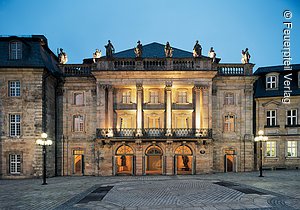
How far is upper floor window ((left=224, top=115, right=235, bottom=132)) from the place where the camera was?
35.1m

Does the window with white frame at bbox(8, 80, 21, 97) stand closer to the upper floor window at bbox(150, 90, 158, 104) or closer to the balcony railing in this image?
the balcony railing

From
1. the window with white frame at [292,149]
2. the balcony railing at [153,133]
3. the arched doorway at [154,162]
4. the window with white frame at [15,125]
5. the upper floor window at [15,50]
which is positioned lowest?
the arched doorway at [154,162]

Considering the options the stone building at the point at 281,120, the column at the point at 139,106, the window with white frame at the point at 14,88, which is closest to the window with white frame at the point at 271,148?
the stone building at the point at 281,120

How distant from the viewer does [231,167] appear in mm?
35000

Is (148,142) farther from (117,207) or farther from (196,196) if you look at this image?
(117,207)

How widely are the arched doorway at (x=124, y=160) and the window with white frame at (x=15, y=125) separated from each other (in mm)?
10851

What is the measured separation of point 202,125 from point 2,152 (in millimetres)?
21708

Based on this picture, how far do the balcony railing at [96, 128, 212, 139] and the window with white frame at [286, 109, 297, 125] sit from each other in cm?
1223

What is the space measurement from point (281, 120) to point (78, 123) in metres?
25.8

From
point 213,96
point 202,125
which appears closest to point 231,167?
point 202,125

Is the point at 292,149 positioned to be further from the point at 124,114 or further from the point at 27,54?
the point at 27,54

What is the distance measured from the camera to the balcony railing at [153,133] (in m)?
32.4

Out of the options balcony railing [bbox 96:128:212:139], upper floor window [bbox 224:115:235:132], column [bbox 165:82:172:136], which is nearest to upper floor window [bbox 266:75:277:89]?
upper floor window [bbox 224:115:235:132]

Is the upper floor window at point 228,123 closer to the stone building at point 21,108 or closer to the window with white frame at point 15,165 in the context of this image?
the stone building at point 21,108
